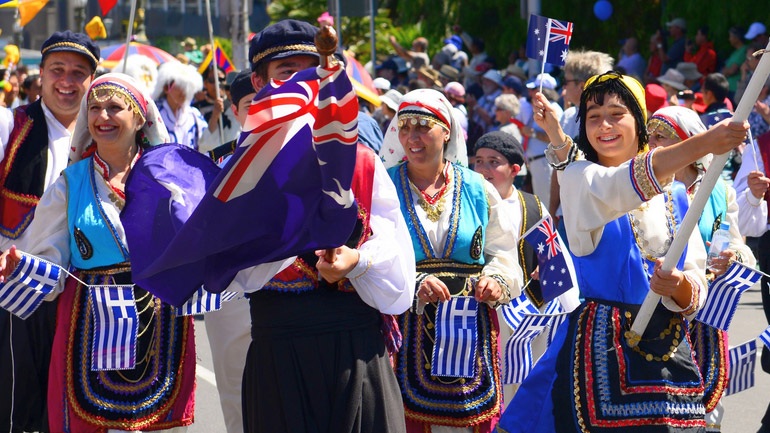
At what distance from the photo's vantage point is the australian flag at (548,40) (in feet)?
19.8

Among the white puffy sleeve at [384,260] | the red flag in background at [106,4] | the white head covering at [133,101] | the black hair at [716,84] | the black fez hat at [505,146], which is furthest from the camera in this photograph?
the black hair at [716,84]

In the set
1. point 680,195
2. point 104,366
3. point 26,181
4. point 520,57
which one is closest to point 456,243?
point 680,195

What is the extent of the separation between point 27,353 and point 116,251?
107 centimetres

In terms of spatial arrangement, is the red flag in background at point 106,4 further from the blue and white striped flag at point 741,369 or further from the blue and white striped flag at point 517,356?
the blue and white striped flag at point 741,369

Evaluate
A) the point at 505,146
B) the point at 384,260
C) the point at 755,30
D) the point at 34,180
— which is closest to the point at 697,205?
the point at 384,260

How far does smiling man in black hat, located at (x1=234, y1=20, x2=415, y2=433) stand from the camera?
4070mm

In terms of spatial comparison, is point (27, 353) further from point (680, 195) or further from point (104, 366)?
point (680, 195)

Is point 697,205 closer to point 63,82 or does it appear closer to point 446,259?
point 446,259

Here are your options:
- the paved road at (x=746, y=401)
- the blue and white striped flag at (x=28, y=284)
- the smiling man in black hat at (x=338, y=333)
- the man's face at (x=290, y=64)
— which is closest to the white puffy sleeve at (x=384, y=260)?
the smiling man in black hat at (x=338, y=333)

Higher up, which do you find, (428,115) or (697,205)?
(428,115)

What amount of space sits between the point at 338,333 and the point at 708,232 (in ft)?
8.01

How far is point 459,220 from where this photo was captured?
18.1ft

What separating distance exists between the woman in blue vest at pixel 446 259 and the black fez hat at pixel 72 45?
1.49 meters

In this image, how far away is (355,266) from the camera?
396cm
